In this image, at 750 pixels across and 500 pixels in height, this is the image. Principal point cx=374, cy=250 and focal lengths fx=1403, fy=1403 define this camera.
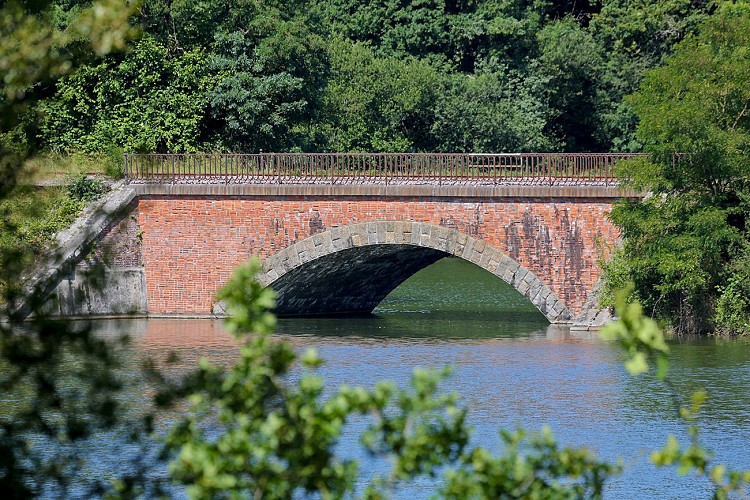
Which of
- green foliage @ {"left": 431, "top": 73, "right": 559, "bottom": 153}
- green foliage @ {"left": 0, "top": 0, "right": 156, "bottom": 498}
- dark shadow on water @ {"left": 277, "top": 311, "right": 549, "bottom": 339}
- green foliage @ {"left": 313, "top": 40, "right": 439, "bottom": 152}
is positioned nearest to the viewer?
green foliage @ {"left": 0, "top": 0, "right": 156, "bottom": 498}

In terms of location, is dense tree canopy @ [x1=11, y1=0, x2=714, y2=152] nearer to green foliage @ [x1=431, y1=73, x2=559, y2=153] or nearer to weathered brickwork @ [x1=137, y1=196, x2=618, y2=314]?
green foliage @ [x1=431, y1=73, x2=559, y2=153]

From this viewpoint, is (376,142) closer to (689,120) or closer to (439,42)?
(439,42)

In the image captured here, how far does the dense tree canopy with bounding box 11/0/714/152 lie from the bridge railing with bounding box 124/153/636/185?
209 centimetres

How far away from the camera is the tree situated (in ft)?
86.0

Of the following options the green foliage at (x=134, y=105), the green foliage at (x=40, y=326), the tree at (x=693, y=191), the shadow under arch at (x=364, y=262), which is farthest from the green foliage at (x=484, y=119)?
the green foliage at (x=40, y=326)

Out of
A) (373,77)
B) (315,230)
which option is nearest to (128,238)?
(315,230)

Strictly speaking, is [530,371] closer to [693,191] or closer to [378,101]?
[693,191]

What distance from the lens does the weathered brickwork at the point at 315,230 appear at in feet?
93.9

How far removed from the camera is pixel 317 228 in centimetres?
3008

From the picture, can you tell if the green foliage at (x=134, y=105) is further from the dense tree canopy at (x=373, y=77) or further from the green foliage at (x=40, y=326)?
the green foliage at (x=40, y=326)

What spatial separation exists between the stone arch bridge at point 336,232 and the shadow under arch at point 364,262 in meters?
0.03

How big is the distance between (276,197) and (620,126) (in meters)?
20.5

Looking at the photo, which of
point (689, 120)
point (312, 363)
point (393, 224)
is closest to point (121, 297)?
point (393, 224)

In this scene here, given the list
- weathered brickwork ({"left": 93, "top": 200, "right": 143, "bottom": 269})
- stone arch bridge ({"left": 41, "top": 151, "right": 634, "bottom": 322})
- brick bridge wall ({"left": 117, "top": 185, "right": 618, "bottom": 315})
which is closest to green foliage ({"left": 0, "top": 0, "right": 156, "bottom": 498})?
stone arch bridge ({"left": 41, "top": 151, "right": 634, "bottom": 322})
